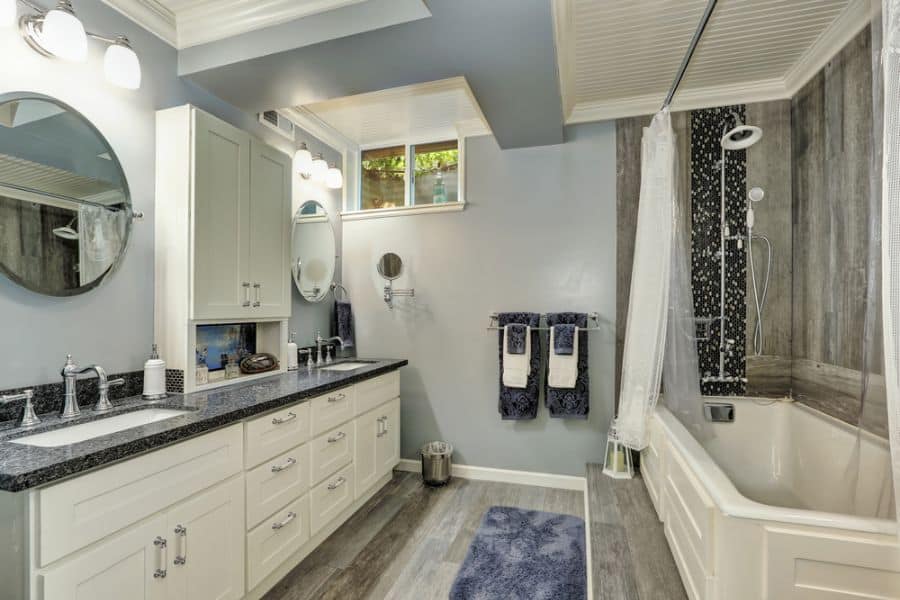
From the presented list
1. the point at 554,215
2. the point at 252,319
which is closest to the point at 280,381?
the point at 252,319

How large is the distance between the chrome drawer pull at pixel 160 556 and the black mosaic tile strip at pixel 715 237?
2884mm

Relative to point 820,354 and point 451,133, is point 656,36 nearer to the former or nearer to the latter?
point 451,133

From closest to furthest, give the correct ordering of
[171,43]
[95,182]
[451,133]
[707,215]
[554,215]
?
[95,182]
[171,43]
[707,215]
[554,215]
[451,133]

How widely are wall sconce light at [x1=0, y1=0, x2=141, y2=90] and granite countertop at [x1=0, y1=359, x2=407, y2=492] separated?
130 centimetres

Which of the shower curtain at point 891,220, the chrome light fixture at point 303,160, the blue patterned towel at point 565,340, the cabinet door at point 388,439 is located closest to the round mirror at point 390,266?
the chrome light fixture at point 303,160

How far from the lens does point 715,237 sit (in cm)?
271

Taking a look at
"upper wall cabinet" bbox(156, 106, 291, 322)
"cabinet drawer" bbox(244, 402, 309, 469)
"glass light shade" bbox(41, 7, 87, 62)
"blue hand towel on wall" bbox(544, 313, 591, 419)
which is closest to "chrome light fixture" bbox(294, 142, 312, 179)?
"upper wall cabinet" bbox(156, 106, 291, 322)

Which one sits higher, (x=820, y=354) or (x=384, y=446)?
(x=820, y=354)

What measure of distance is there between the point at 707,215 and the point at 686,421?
4.33 feet

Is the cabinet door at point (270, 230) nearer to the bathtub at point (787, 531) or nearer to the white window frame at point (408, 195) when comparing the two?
the white window frame at point (408, 195)

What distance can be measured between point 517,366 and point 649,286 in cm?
99

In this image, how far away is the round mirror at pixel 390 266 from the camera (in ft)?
10.8

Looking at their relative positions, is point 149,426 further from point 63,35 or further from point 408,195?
point 408,195

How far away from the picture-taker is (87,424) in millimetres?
1576
